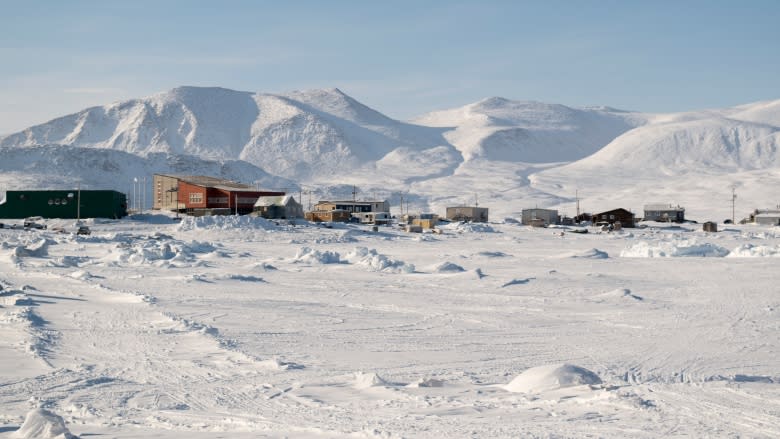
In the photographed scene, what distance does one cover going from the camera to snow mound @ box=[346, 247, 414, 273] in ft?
78.3

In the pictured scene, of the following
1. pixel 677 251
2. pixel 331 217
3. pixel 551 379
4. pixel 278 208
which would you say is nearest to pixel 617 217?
pixel 331 217

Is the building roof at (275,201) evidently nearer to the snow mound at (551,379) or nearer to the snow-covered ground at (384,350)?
the snow-covered ground at (384,350)

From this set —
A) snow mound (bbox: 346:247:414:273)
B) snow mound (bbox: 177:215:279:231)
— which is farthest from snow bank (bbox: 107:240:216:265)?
snow mound (bbox: 177:215:279:231)

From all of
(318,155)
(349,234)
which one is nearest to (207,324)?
(349,234)

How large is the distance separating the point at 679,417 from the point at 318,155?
17845 cm

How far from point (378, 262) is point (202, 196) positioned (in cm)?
4301

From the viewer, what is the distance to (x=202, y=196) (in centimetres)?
6538

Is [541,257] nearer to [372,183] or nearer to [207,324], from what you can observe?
[207,324]

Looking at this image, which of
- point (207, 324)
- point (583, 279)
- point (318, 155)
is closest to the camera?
point (207, 324)

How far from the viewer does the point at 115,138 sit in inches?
7554

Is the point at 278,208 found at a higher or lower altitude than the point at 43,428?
higher

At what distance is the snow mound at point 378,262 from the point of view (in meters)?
23.9

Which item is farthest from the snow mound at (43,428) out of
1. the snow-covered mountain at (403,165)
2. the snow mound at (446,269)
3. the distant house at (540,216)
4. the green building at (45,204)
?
the snow-covered mountain at (403,165)

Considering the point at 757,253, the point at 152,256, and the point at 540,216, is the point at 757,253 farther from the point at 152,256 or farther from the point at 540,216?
the point at 540,216
